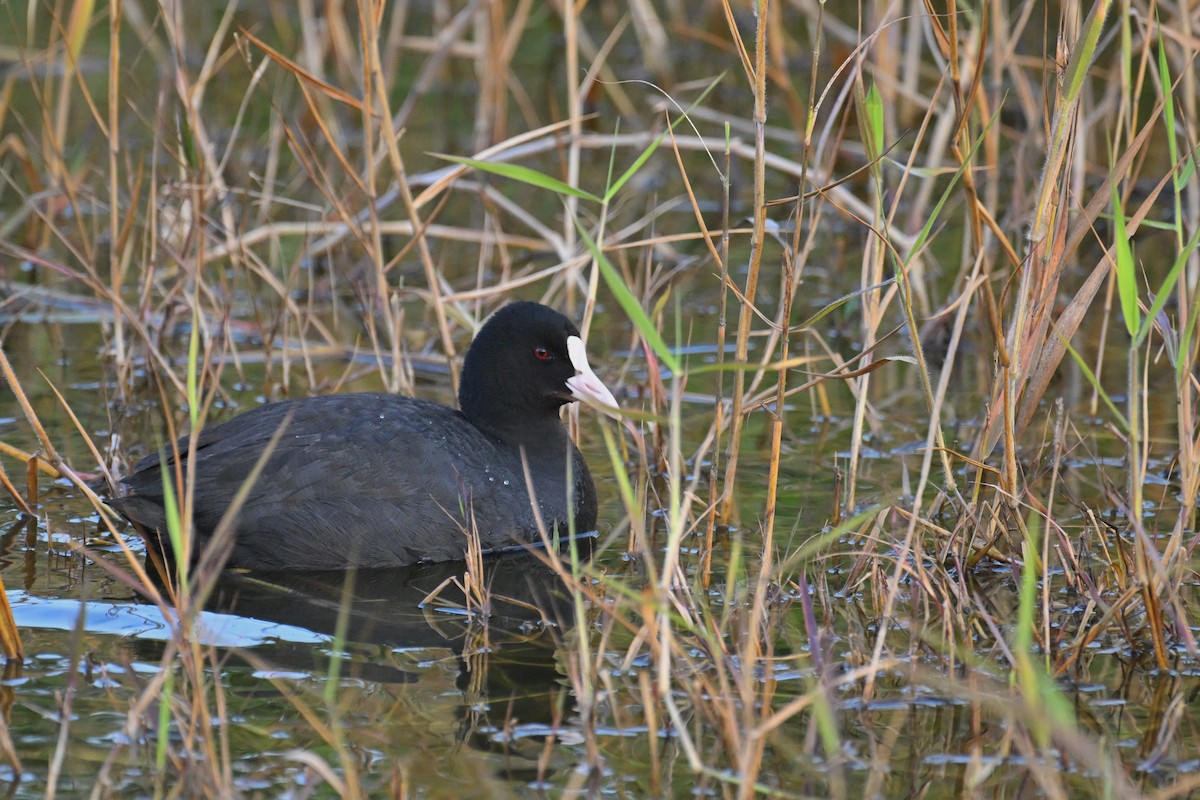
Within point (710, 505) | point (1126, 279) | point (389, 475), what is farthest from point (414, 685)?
point (1126, 279)

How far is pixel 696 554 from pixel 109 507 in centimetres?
144

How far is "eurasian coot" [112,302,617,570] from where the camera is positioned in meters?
3.99

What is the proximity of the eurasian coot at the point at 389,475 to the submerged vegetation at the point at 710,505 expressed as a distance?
0.11m

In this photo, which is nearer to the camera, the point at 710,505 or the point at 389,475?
the point at 710,505

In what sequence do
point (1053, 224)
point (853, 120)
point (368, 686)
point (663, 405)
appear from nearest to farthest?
point (368, 686) → point (1053, 224) → point (663, 405) → point (853, 120)

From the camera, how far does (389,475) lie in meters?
4.09

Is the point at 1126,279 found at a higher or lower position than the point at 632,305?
higher

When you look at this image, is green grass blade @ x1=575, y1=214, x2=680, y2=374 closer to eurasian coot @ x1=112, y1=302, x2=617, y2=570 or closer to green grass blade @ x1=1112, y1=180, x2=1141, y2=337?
green grass blade @ x1=1112, y1=180, x2=1141, y2=337

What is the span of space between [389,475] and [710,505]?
909 millimetres

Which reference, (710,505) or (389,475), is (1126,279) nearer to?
(710,505)

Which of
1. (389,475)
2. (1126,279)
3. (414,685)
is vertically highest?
(1126,279)

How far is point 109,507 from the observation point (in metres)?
3.84

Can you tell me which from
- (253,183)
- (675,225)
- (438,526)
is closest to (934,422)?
(438,526)

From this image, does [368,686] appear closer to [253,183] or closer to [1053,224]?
[1053,224]
